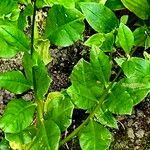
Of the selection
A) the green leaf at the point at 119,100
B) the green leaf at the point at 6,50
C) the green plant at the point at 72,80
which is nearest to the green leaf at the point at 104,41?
the green plant at the point at 72,80

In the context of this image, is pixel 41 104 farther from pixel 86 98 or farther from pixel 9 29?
pixel 9 29

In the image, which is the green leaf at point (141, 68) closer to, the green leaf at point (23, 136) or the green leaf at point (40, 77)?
the green leaf at point (40, 77)

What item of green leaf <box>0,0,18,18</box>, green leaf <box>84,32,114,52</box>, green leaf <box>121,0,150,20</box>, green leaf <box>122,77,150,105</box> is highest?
green leaf <box>0,0,18,18</box>

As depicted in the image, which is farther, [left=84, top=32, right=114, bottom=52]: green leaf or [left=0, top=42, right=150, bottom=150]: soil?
[left=0, top=42, right=150, bottom=150]: soil

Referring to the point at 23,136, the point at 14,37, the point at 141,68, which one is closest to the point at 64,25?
the point at 14,37

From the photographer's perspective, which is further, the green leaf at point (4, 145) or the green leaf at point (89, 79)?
the green leaf at point (4, 145)

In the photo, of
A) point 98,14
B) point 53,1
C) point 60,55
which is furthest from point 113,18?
point 60,55

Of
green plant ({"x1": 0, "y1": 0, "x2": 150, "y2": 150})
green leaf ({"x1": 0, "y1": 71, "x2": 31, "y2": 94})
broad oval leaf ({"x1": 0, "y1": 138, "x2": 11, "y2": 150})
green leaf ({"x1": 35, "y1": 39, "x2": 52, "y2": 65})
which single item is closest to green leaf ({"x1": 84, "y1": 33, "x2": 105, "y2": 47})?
green plant ({"x1": 0, "y1": 0, "x2": 150, "y2": 150})

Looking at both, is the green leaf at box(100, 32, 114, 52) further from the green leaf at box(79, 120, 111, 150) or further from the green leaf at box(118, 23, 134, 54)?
the green leaf at box(79, 120, 111, 150)
